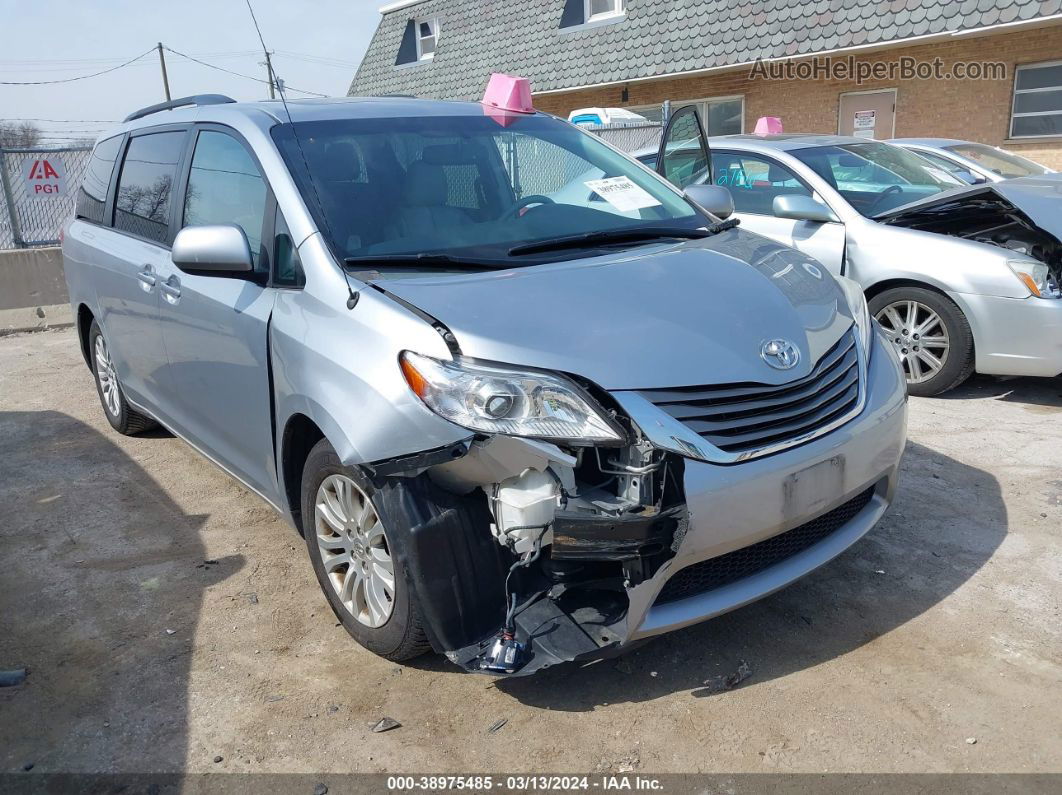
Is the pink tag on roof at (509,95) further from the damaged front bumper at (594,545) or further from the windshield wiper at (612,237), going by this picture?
the damaged front bumper at (594,545)

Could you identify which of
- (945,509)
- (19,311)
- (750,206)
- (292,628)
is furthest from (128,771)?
(19,311)

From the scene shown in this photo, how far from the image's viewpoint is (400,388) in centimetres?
262

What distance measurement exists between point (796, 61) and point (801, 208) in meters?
10.6

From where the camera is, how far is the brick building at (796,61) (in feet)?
→ 43.4

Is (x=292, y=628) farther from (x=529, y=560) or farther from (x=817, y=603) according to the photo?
(x=817, y=603)

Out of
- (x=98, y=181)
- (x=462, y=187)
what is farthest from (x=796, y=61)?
(x=462, y=187)

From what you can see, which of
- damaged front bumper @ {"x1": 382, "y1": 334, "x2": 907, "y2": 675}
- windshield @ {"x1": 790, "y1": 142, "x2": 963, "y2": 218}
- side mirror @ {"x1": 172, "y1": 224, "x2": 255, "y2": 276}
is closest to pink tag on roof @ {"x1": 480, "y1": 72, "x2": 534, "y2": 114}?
side mirror @ {"x1": 172, "y1": 224, "x2": 255, "y2": 276}

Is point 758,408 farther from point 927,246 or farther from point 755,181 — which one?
point 755,181

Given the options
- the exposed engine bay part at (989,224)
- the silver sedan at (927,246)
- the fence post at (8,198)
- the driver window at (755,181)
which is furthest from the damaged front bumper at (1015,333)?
the fence post at (8,198)

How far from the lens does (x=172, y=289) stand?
3.96 m

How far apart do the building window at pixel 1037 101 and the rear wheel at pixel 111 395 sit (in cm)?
1308

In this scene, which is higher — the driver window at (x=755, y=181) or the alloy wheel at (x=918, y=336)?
the driver window at (x=755, y=181)

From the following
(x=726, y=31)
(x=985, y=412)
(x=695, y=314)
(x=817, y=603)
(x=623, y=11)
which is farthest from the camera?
(x=623, y=11)

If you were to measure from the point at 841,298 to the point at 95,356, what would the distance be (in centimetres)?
456
